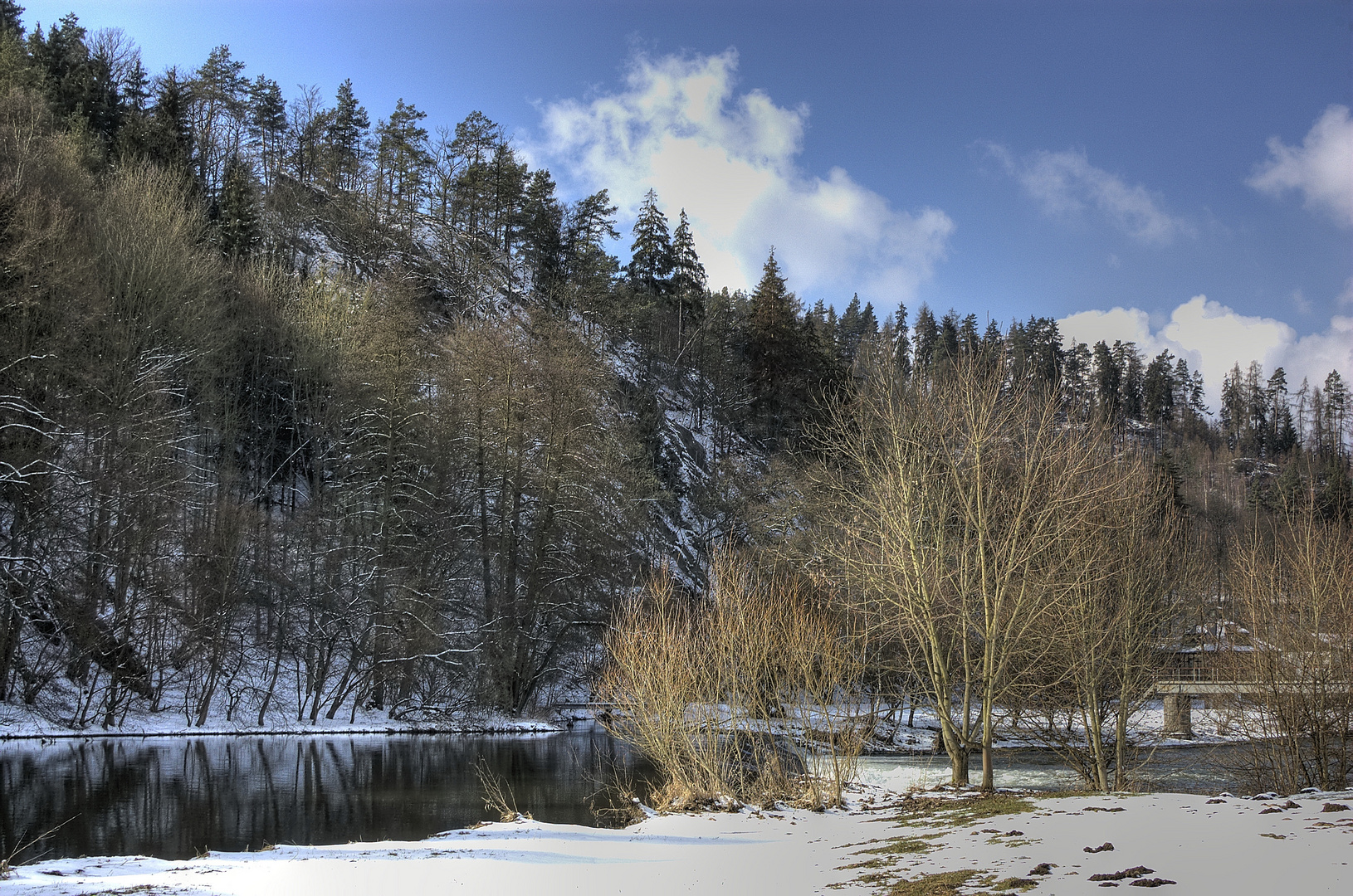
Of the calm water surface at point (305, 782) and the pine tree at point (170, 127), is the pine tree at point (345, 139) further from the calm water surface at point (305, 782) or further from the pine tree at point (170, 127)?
the calm water surface at point (305, 782)

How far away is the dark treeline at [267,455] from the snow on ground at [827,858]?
9.57 meters

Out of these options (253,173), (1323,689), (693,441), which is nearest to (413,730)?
(1323,689)

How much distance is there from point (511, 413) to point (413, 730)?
45.6 ft

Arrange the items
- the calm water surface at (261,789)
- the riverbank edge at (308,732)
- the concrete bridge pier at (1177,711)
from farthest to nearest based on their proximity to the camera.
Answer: the concrete bridge pier at (1177,711) < the riverbank edge at (308,732) < the calm water surface at (261,789)

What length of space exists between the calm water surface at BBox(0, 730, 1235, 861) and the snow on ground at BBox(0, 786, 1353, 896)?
350cm

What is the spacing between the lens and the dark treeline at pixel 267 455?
28.7m

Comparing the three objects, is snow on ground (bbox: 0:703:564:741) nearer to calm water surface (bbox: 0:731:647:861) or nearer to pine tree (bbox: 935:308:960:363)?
calm water surface (bbox: 0:731:647:861)

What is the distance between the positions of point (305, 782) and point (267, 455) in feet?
86.5

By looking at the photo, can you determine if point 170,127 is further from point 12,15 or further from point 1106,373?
point 1106,373

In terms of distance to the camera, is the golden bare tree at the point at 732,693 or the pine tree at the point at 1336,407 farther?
the pine tree at the point at 1336,407

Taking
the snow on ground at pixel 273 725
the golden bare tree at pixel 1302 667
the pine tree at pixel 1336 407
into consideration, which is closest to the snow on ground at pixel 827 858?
the golden bare tree at pixel 1302 667

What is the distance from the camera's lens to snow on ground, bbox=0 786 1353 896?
24.0ft

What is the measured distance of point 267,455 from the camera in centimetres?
4391

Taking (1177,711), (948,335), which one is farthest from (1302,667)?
(948,335)
